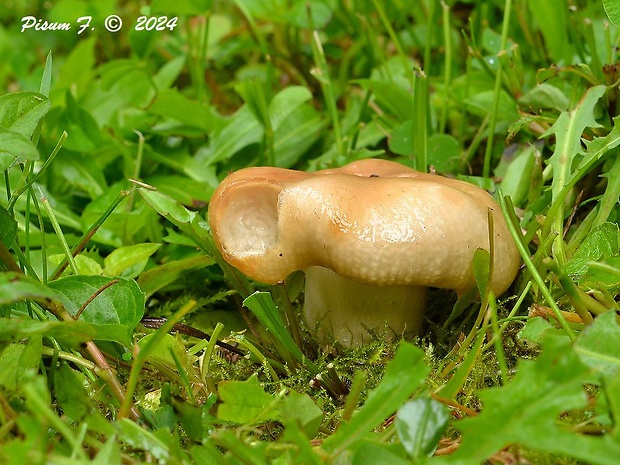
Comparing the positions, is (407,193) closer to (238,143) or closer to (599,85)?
(599,85)

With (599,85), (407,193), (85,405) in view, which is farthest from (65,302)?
(599,85)

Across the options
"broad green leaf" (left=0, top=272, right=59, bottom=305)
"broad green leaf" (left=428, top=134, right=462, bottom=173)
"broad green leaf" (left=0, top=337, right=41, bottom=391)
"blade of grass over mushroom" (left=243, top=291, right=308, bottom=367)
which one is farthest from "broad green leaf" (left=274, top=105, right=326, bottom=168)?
"broad green leaf" (left=0, top=272, right=59, bottom=305)

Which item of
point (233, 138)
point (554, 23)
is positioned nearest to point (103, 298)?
point (233, 138)

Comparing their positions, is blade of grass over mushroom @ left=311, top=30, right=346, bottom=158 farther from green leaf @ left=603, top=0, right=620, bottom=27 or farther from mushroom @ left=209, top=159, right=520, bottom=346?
green leaf @ left=603, top=0, right=620, bottom=27

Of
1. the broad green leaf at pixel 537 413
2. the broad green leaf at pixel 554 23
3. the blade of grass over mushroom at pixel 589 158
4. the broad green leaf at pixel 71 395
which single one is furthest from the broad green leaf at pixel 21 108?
the broad green leaf at pixel 554 23

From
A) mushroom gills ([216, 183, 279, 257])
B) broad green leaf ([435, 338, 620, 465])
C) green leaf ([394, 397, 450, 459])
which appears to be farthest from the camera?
mushroom gills ([216, 183, 279, 257])
